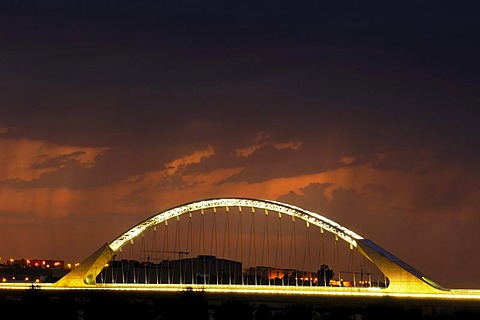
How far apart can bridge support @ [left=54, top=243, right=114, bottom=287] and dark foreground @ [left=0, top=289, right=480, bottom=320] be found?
137 inches

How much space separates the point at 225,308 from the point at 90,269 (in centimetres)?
2556

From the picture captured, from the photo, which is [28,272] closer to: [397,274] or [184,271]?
[184,271]

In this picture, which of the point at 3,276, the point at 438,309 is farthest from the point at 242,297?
the point at 3,276

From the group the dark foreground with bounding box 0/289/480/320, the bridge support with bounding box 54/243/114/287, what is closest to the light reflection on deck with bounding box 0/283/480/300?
the dark foreground with bounding box 0/289/480/320

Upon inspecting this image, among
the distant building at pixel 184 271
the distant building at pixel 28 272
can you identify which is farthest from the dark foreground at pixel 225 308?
the distant building at pixel 28 272

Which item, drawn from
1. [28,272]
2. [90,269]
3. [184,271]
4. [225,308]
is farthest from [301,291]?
[28,272]

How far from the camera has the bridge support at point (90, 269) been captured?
10481 cm

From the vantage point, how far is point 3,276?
177 m

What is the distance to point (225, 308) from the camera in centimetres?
8475

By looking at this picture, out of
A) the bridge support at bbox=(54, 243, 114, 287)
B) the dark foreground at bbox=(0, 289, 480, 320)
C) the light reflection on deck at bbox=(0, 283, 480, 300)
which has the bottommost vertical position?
the dark foreground at bbox=(0, 289, 480, 320)

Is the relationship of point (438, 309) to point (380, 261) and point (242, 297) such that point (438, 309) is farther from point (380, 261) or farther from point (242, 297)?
point (242, 297)

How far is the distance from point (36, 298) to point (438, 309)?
4378 centimetres

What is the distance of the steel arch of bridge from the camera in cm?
8009

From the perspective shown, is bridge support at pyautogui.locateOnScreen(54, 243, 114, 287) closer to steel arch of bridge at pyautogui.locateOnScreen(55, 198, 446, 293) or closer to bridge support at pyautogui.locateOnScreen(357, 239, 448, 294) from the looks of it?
steel arch of bridge at pyautogui.locateOnScreen(55, 198, 446, 293)
